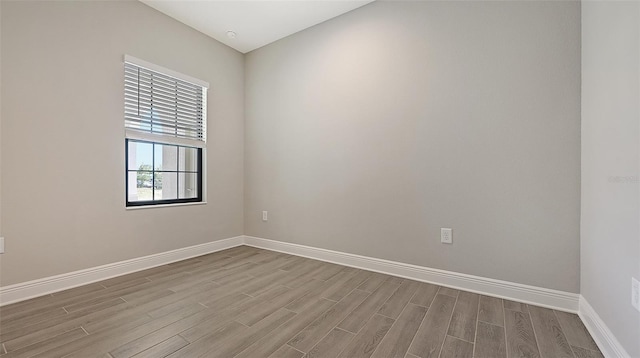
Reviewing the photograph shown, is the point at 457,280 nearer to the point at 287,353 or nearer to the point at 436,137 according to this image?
the point at 436,137

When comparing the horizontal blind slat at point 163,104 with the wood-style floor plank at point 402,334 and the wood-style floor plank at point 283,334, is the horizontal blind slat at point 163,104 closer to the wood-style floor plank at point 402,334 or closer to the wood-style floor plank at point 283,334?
the wood-style floor plank at point 283,334

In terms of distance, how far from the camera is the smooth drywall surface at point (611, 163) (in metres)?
1.20

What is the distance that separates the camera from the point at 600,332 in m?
1.46

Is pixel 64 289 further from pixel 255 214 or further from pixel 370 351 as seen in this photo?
pixel 370 351

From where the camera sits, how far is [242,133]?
3703mm

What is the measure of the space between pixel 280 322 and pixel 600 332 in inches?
68.6

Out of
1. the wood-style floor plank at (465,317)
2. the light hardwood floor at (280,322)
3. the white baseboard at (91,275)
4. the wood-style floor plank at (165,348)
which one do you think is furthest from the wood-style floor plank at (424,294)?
the white baseboard at (91,275)

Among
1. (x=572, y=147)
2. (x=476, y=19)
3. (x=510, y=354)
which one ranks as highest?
(x=476, y=19)

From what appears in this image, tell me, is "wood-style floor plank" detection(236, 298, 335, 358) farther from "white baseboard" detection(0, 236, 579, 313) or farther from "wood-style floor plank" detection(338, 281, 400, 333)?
"white baseboard" detection(0, 236, 579, 313)

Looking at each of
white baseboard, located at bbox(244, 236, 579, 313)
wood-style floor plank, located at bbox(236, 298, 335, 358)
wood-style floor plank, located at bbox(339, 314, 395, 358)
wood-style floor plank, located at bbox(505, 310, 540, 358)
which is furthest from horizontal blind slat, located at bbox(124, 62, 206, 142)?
wood-style floor plank, located at bbox(505, 310, 540, 358)

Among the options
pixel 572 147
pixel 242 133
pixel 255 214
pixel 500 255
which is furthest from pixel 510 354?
pixel 242 133

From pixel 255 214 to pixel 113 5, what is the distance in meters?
2.52

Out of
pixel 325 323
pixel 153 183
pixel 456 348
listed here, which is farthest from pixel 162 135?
pixel 456 348

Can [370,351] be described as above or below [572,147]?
below
